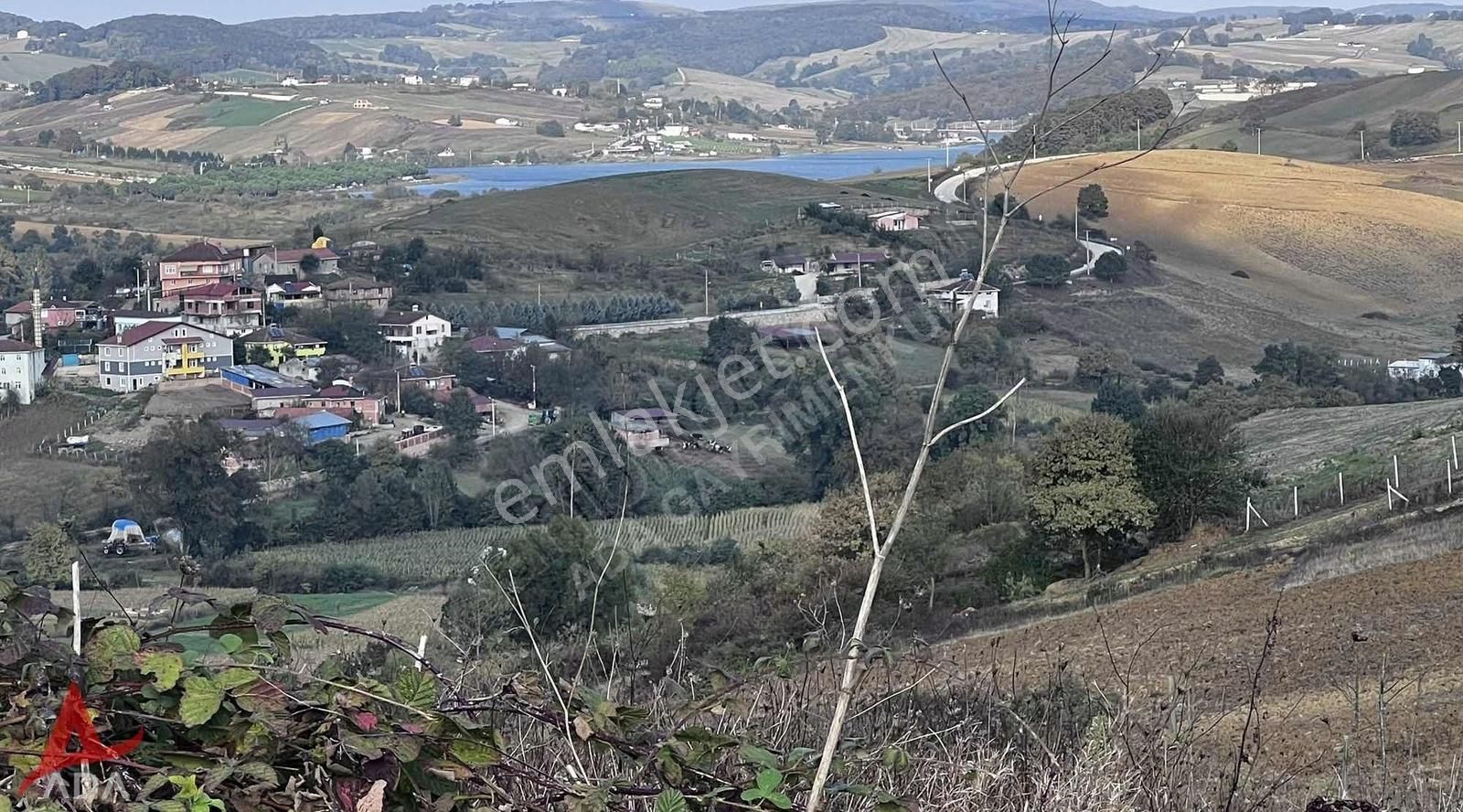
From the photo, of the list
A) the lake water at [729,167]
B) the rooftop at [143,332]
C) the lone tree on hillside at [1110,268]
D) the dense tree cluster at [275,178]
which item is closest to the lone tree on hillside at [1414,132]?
the lake water at [729,167]

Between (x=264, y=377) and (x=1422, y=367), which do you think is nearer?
(x=1422, y=367)

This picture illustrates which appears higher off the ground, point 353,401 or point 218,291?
point 218,291

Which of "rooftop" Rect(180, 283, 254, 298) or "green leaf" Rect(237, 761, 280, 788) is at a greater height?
"green leaf" Rect(237, 761, 280, 788)

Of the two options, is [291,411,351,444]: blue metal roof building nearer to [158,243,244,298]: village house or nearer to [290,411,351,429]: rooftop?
[290,411,351,429]: rooftop

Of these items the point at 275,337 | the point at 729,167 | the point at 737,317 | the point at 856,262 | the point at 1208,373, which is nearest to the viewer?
the point at 1208,373

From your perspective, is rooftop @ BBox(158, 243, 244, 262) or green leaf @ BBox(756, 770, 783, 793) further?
rooftop @ BBox(158, 243, 244, 262)

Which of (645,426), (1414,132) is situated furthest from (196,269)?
(1414,132)

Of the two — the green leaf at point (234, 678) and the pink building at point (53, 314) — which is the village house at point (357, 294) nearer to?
the pink building at point (53, 314)

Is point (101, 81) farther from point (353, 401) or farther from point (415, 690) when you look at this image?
point (415, 690)

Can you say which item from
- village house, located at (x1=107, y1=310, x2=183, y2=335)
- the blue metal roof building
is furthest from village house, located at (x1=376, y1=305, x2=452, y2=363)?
the blue metal roof building
